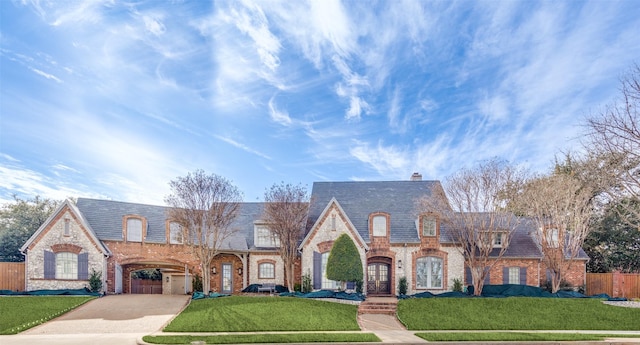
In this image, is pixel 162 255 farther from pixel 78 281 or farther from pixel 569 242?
pixel 569 242

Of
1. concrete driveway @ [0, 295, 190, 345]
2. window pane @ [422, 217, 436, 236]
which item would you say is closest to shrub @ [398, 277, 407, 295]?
window pane @ [422, 217, 436, 236]

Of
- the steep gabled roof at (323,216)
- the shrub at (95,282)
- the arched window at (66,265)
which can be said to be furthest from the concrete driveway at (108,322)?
the steep gabled roof at (323,216)

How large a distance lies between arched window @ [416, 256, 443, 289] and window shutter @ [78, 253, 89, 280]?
19.0 m

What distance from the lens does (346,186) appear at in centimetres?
2998

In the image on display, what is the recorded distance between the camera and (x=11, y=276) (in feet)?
78.3

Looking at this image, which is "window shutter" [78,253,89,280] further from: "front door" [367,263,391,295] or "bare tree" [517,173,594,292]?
"bare tree" [517,173,594,292]

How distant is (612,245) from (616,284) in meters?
7.32

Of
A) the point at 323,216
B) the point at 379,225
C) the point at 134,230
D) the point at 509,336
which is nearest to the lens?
the point at 509,336

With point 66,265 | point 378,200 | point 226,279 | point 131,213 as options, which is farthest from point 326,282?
point 66,265

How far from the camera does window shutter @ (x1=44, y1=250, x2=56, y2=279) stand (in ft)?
77.8

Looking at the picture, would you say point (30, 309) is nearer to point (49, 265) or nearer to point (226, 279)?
point (49, 265)

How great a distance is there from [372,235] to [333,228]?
8.32ft

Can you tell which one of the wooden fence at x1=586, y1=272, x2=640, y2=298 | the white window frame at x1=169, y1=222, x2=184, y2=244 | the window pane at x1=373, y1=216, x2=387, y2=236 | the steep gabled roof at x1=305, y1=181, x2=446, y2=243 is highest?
the steep gabled roof at x1=305, y1=181, x2=446, y2=243

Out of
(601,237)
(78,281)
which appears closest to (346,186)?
(78,281)
